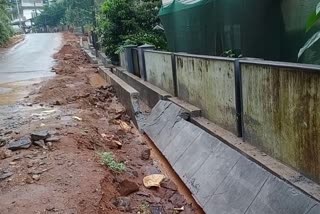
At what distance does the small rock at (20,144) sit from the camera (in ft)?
17.8

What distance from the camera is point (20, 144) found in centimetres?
548

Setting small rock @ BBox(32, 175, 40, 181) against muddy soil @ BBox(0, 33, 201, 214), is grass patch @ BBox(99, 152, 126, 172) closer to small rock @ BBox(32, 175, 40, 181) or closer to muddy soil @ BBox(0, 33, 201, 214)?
muddy soil @ BBox(0, 33, 201, 214)

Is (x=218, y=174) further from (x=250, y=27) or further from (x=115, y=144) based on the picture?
(x=250, y=27)

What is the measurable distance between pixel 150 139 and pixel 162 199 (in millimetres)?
2368

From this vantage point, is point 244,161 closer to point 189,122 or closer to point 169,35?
point 189,122

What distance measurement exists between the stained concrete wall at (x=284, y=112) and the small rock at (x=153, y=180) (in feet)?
4.60

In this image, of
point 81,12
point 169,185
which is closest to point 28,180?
point 169,185

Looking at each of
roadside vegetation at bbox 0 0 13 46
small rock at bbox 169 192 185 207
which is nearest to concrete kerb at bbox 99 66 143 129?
small rock at bbox 169 192 185 207

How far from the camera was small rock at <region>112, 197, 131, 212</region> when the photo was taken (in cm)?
414

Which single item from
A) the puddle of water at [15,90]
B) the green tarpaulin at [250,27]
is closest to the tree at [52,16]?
the puddle of water at [15,90]

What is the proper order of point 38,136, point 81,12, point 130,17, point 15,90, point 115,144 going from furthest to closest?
point 81,12
point 130,17
point 15,90
point 115,144
point 38,136

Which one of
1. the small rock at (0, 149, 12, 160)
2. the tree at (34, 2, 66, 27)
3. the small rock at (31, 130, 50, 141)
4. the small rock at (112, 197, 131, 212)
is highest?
the tree at (34, 2, 66, 27)

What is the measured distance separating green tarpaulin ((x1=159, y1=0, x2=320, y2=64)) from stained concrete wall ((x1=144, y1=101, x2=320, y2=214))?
1.61 metres

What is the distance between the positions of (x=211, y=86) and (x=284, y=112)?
188 cm
